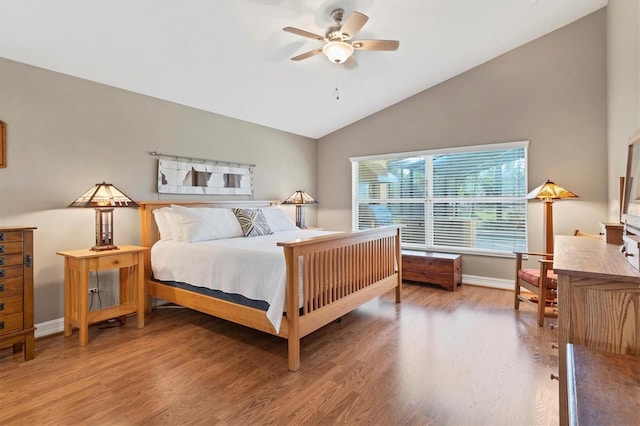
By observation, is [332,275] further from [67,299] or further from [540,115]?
[540,115]

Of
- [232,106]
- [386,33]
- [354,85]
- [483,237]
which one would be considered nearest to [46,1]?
[232,106]

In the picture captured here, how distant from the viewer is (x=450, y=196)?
186 inches

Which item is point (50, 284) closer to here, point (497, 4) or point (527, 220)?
point (497, 4)

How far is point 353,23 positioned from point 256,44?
1101 millimetres

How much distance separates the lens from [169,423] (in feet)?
5.76

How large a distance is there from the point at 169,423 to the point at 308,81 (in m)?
3.54

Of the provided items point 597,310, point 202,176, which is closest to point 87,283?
point 202,176

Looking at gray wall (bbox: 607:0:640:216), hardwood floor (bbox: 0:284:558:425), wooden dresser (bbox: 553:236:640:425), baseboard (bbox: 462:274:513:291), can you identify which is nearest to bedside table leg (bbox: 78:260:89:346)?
hardwood floor (bbox: 0:284:558:425)

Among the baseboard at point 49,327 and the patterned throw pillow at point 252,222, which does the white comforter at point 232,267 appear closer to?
the patterned throw pillow at point 252,222

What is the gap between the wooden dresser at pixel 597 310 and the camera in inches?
49.4

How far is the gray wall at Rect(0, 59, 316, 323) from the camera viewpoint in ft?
9.02

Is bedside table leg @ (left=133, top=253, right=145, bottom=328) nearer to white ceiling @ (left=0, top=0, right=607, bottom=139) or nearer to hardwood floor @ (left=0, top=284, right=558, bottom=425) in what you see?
hardwood floor @ (left=0, top=284, right=558, bottom=425)

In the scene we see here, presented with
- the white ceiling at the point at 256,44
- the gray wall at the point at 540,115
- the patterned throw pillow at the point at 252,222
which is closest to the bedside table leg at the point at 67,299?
the patterned throw pillow at the point at 252,222

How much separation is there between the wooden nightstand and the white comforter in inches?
9.9
